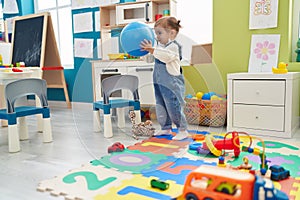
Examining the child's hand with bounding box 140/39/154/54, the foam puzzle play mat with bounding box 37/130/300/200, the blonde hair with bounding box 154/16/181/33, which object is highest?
the blonde hair with bounding box 154/16/181/33

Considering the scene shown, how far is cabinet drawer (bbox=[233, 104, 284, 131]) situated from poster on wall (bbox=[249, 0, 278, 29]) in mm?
592

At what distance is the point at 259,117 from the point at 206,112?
1.18ft

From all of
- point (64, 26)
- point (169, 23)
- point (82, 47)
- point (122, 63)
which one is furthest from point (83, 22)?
point (169, 23)

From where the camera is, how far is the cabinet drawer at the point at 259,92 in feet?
5.47

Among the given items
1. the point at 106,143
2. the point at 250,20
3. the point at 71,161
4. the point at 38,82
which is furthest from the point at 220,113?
the point at 38,82

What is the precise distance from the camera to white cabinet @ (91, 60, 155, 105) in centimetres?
198

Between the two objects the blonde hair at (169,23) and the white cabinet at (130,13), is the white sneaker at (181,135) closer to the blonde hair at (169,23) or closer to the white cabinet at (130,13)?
the blonde hair at (169,23)

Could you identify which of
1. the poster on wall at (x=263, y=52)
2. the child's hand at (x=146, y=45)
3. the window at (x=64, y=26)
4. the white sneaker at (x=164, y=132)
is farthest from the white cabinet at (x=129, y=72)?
the window at (x=64, y=26)

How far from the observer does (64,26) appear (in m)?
3.33

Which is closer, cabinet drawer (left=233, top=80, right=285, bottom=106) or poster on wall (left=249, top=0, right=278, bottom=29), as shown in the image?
cabinet drawer (left=233, top=80, right=285, bottom=106)

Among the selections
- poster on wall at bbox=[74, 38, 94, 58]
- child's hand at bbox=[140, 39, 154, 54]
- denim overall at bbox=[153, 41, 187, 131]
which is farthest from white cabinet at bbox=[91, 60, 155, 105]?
poster on wall at bbox=[74, 38, 94, 58]

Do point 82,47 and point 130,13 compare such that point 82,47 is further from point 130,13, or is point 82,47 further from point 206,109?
point 206,109

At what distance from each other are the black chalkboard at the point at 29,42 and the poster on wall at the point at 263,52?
1.93 m

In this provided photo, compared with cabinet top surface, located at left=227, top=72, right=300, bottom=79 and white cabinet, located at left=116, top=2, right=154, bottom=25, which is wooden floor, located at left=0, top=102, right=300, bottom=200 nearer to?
cabinet top surface, located at left=227, top=72, right=300, bottom=79
